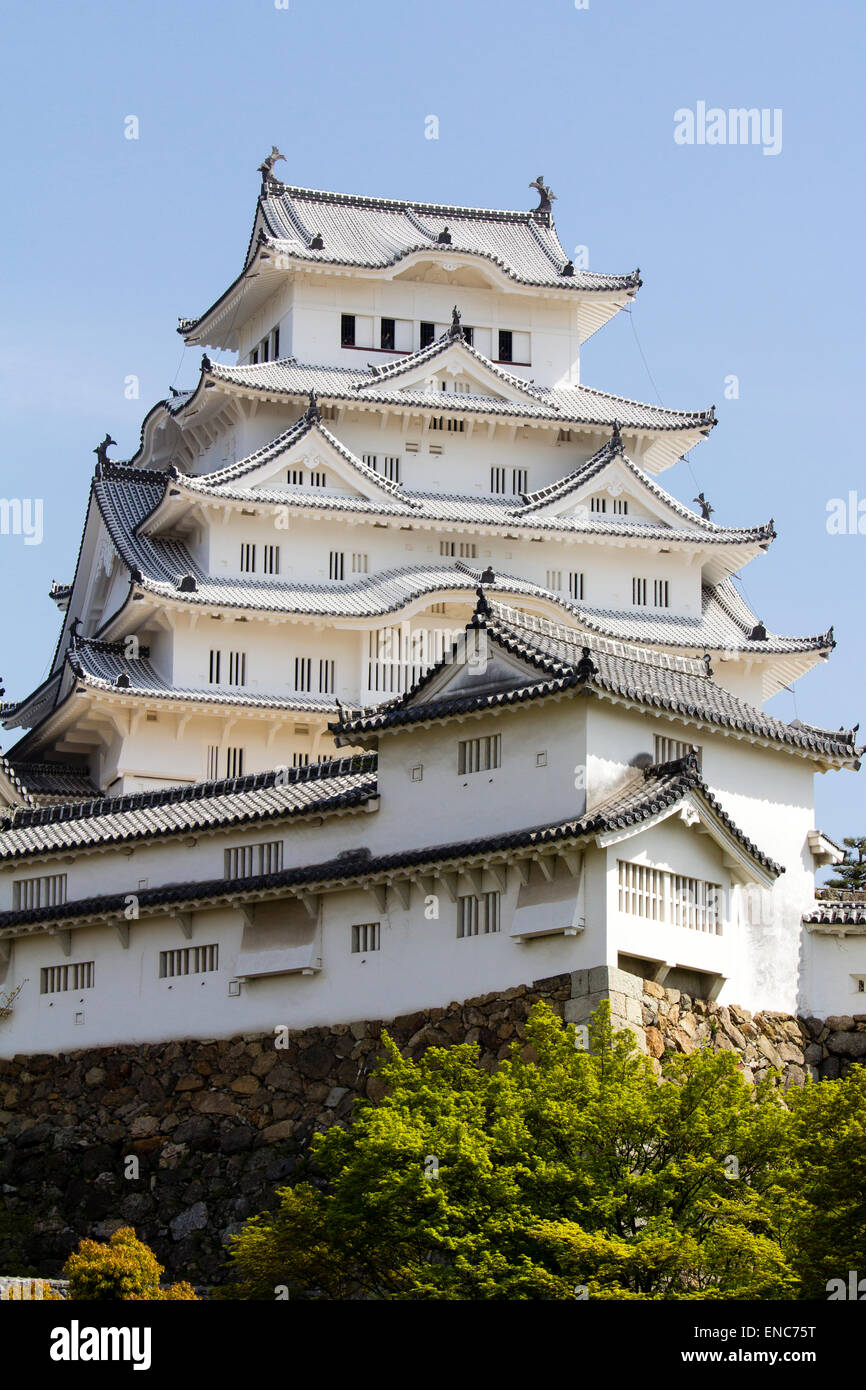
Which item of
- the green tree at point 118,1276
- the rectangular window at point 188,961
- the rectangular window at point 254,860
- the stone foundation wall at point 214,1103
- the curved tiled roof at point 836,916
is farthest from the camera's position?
the rectangular window at point 254,860

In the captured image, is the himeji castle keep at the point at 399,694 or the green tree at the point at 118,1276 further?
the himeji castle keep at the point at 399,694

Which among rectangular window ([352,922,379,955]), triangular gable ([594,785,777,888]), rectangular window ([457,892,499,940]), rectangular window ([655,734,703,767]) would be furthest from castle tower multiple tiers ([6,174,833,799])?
triangular gable ([594,785,777,888])

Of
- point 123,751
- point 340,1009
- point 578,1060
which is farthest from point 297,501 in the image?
point 578,1060

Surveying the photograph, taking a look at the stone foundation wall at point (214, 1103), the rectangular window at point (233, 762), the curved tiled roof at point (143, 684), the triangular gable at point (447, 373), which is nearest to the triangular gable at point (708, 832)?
the stone foundation wall at point (214, 1103)

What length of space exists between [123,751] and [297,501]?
678 cm

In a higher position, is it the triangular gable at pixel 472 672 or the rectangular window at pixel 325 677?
the rectangular window at pixel 325 677

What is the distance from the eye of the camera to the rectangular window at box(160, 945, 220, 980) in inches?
1574

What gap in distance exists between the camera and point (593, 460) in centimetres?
5759

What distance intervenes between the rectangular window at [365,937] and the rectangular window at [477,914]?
154cm

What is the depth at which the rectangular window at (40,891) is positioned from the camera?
4225 cm

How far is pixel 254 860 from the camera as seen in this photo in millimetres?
40344

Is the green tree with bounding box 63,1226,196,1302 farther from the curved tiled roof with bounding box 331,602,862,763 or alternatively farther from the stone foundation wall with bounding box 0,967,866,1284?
the curved tiled roof with bounding box 331,602,862,763

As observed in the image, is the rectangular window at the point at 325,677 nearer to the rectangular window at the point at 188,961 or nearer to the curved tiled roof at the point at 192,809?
the curved tiled roof at the point at 192,809
